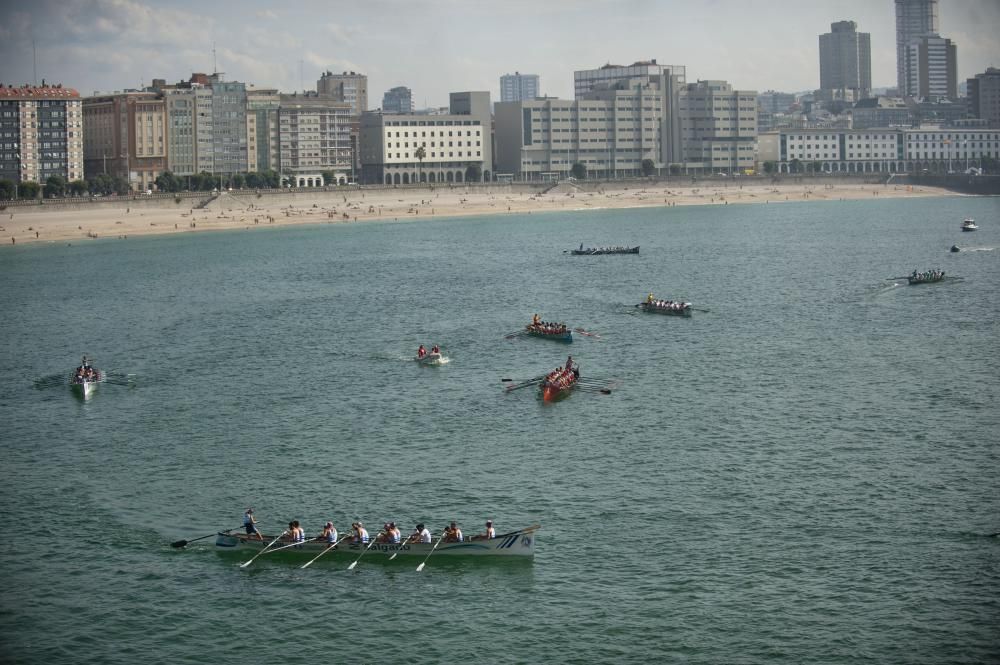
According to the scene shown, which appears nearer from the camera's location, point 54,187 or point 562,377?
point 562,377

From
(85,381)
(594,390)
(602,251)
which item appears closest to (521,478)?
(594,390)

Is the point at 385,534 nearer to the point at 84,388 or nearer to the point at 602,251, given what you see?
the point at 84,388

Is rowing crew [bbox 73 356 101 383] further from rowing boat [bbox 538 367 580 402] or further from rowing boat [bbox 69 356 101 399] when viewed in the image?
rowing boat [bbox 538 367 580 402]

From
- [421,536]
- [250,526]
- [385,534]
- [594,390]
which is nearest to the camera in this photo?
[421,536]

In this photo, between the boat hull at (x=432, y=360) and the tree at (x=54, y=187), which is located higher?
the tree at (x=54, y=187)

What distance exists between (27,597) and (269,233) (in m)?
140

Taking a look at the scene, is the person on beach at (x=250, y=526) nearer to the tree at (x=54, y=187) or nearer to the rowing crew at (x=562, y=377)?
the rowing crew at (x=562, y=377)

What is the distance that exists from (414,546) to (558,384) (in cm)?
2121

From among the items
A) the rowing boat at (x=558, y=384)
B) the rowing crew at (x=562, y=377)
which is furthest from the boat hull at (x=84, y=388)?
the rowing crew at (x=562, y=377)

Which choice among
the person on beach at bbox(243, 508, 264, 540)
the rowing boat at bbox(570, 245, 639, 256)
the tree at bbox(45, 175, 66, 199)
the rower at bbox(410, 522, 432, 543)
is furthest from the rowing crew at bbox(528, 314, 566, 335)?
the tree at bbox(45, 175, 66, 199)

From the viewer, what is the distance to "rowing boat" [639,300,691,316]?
274 feet

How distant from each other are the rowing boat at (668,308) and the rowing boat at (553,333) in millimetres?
11525

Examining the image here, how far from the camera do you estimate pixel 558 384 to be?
5794cm

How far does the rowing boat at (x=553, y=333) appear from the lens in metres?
73.0
